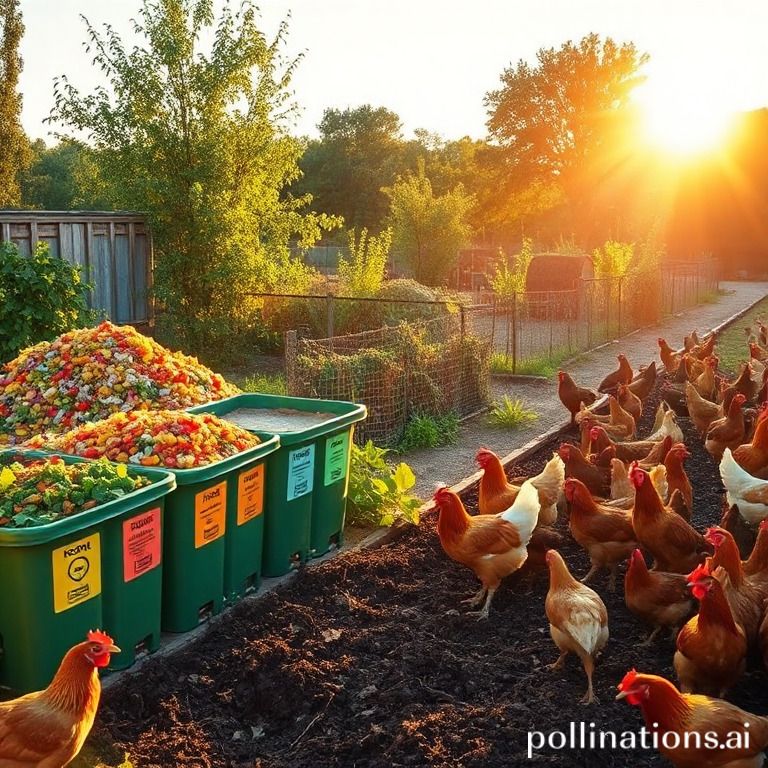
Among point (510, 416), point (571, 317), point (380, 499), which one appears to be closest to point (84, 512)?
point (380, 499)

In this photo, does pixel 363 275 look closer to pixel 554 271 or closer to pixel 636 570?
pixel 554 271

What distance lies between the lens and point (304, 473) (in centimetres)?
618

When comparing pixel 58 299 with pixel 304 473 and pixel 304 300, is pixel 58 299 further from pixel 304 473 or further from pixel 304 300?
pixel 304 300

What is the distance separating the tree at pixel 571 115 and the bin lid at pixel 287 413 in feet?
171

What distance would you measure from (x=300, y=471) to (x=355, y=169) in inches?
2001

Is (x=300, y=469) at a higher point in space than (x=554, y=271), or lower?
higher

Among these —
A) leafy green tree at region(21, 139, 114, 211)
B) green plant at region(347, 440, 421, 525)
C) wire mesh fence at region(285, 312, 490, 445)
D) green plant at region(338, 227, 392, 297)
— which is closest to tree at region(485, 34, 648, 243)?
leafy green tree at region(21, 139, 114, 211)

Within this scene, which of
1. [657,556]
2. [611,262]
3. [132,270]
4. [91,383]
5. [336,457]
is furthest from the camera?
[611,262]

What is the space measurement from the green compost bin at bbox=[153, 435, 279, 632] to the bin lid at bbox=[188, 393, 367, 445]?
2.03 feet

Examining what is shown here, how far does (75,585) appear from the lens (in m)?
4.24

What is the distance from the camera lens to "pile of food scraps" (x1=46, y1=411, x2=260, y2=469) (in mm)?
5203

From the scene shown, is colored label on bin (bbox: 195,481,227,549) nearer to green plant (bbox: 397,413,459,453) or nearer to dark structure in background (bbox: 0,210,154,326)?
green plant (bbox: 397,413,459,453)

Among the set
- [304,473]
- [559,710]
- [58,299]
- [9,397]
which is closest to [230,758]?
[559,710]

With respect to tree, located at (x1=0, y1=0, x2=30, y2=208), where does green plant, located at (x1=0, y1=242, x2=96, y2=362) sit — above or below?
below
